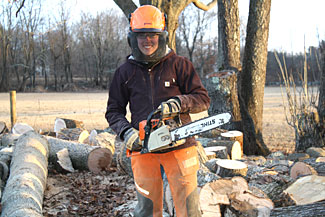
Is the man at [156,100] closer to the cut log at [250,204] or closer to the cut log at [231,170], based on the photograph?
the cut log at [250,204]

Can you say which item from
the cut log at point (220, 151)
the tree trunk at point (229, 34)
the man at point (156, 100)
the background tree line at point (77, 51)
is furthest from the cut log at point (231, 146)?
the background tree line at point (77, 51)

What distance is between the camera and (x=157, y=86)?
232 cm

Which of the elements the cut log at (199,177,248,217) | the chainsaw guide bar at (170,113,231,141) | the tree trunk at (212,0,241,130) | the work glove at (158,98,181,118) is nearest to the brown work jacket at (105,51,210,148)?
the work glove at (158,98,181,118)

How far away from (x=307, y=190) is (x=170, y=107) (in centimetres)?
185

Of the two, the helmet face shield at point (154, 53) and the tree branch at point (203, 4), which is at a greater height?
the tree branch at point (203, 4)

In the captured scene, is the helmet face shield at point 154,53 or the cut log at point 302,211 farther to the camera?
the cut log at point 302,211

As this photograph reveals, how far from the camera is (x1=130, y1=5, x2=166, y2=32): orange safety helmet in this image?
2.28m

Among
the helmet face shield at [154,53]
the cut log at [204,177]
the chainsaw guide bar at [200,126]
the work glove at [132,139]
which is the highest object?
the helmet face shield at [154,53]

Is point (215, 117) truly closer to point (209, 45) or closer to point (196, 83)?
point (196, 83)

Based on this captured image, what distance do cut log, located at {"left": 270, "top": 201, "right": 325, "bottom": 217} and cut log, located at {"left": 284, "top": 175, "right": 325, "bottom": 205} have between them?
0.21 metres

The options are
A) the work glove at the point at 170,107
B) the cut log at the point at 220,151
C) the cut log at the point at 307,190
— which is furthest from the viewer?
the cut log at the point at 220,151

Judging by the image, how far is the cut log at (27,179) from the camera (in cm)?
291

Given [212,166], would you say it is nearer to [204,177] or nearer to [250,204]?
[204,177]

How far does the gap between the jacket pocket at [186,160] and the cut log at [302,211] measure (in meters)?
1.02
